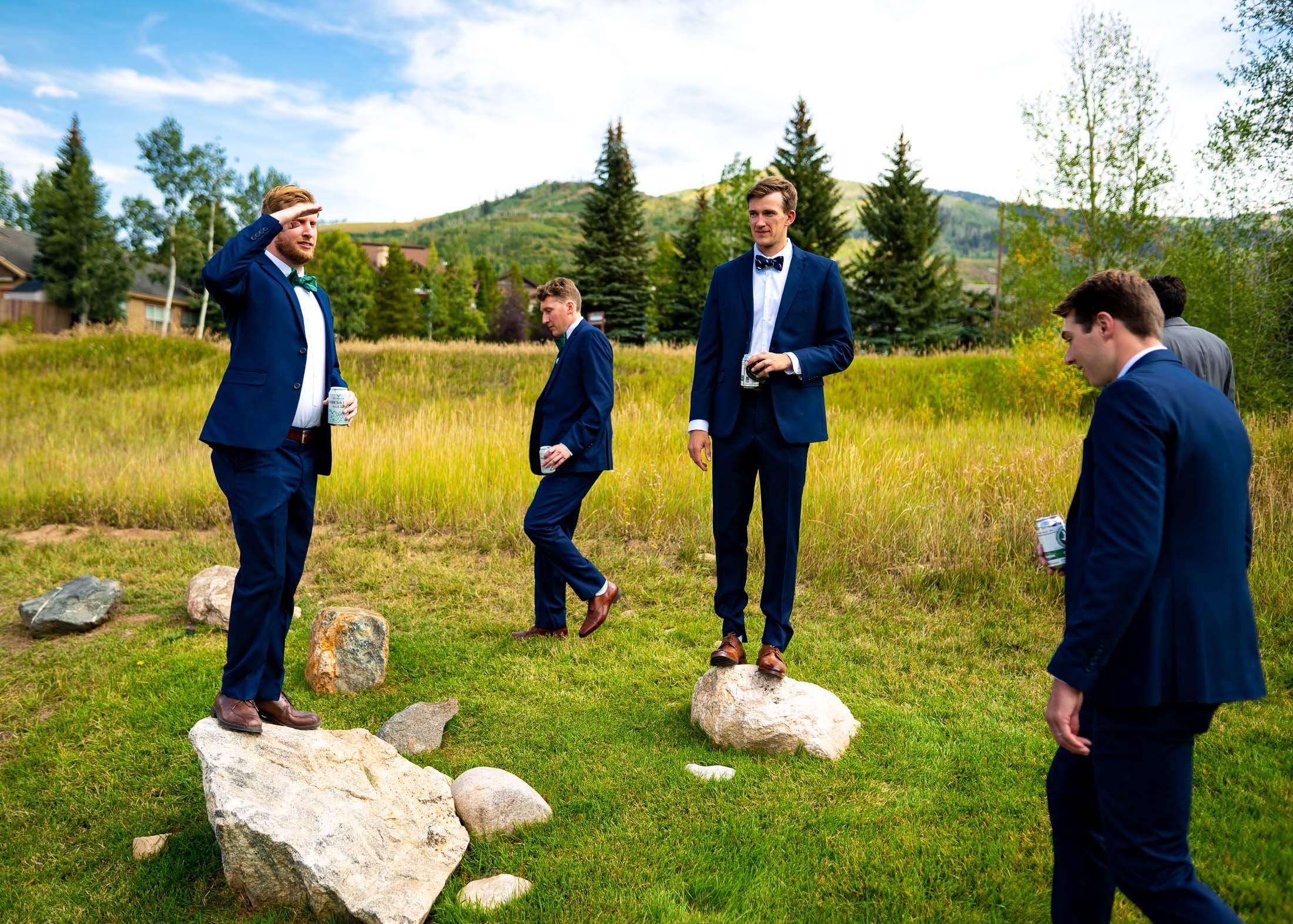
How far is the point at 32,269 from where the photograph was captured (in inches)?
1650

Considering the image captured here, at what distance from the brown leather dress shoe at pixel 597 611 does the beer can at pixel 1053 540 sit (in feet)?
12.2

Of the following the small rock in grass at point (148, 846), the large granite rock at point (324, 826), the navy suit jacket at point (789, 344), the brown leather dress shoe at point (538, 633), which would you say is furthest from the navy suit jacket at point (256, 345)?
the brown leather dress shoe at point (538, 633)

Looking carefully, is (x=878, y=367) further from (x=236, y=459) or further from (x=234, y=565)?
(x=236, y=459)

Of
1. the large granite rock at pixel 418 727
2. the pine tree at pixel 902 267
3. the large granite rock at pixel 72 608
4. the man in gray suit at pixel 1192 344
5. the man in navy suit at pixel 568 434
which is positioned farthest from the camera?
the pine tree at pixel 902 267

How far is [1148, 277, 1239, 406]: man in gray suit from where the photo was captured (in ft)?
14.1

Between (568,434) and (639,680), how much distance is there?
5.28 feet

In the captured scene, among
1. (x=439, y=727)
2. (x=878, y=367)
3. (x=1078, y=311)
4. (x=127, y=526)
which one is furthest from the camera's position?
(x=878, y=367)

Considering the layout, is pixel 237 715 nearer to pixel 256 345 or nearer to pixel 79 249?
pixel 256 345

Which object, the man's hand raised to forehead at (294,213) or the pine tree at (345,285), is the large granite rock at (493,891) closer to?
the man's hand raised to forehead at (294,213)

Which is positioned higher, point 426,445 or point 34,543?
point 426,445

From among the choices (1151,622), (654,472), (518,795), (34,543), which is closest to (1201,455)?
Result: (1151,622)

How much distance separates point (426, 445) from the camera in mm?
9891

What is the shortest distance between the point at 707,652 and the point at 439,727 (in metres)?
1.88

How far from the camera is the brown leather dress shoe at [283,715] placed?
12.3 feet
